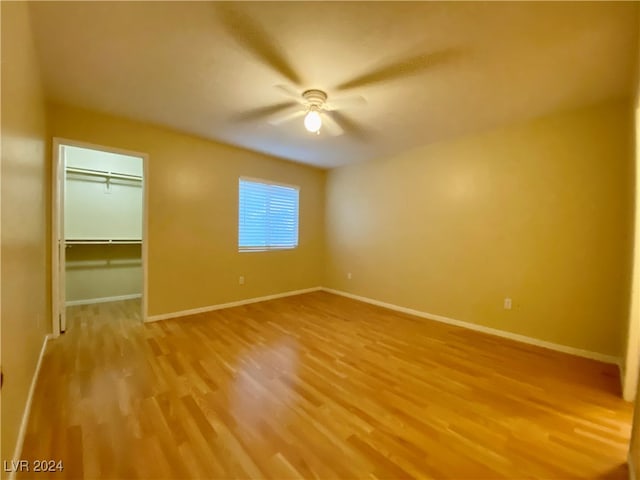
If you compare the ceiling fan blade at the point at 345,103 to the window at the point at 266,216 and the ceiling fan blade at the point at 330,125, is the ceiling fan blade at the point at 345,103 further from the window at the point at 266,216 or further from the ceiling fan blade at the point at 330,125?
the window at the point at 266,216

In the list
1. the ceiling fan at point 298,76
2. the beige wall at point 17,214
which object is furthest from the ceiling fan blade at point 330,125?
the beige wall at point 17,214

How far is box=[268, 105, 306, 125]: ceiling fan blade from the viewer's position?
8.83 feet

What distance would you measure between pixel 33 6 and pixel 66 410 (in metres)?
2.43

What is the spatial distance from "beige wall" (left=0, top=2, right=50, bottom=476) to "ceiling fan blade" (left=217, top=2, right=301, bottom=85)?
0.97m

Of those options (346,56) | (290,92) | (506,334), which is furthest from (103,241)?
(506,334)

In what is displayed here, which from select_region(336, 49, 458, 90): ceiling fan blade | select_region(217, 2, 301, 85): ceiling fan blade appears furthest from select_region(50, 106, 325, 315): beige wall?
select_region(336, 49, 458, 90): ceiling fan blade

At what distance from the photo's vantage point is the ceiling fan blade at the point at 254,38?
1583 mm

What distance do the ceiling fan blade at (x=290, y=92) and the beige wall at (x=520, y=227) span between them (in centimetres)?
217

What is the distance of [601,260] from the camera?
8.43 ft

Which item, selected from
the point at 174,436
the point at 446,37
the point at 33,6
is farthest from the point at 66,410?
the point at 446,37

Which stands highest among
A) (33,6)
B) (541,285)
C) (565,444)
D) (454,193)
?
(33,6)

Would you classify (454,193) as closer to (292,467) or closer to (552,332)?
(552,332)

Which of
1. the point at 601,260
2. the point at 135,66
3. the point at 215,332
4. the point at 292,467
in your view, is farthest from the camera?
the point at 215,332

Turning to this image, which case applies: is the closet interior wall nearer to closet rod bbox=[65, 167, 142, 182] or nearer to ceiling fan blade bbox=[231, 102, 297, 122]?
closet rod bbox=[65, 167, 142, 182]
